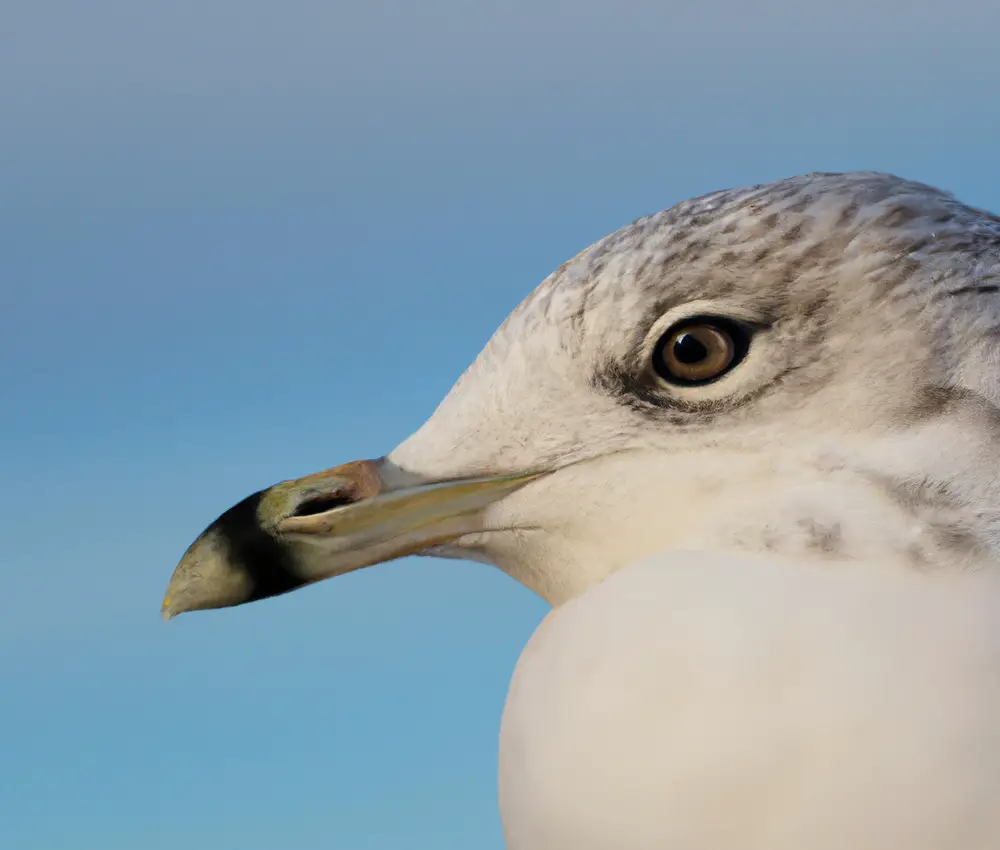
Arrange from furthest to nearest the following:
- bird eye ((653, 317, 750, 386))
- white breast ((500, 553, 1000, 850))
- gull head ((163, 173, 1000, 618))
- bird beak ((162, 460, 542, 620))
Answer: bird beak ((162, 460, 542, 620)) → bird eye ((653, 317, 750, 386)) → gull head ((163, 173, 1000, 618)) → white breast ((500, 553, 1000, 850))

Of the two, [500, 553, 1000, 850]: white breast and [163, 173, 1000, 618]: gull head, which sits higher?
[163, 173, 1000, 618]: gull head

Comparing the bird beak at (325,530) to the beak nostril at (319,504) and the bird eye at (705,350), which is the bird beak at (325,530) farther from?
the bird eye at (705,350)

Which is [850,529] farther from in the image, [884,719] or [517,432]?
[517,432]

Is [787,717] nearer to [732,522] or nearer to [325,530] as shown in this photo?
[732,522]

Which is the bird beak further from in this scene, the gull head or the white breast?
the white breast

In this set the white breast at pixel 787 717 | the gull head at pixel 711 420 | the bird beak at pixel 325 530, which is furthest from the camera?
the bird beak at pixel 325 530

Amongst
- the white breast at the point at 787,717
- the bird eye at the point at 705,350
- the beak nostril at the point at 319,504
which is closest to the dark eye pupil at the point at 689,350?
the bird eye at the point at 705,350

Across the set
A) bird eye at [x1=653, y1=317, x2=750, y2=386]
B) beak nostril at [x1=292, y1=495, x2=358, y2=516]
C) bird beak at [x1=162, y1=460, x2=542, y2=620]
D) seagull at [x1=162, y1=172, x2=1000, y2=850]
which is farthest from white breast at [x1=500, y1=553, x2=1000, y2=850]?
beak nostril at [x1=292, y1=495, x2=358, y2=516]
